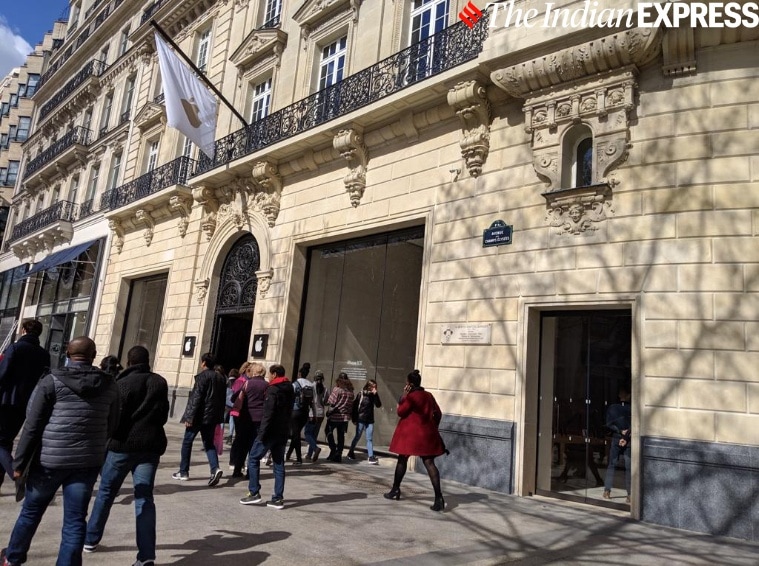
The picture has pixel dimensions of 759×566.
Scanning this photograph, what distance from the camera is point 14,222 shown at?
34.7 metres

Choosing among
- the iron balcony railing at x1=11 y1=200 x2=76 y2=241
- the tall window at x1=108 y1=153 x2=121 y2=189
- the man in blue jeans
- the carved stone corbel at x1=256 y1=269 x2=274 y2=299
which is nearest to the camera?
the man in blue jeans

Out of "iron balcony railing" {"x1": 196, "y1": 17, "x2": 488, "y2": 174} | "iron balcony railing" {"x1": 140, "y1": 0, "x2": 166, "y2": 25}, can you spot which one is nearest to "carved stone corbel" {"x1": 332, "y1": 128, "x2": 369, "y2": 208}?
"iron balcony railing" {"x1": 196, "y1": 17, "x2": 488, "y2": 174}

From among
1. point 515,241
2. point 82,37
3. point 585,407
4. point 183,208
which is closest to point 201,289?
point 183,208

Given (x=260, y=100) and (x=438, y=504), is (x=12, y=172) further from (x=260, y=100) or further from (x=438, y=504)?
(x=438, y=504)

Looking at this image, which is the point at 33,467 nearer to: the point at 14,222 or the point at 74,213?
the point at 74,213

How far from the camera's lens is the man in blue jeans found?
415 centimetres

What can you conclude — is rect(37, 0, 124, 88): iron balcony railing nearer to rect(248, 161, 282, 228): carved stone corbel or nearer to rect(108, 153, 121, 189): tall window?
rect(108, 153, 121, 189): tall window

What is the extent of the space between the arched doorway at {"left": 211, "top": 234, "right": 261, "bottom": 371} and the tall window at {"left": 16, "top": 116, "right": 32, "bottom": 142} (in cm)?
3717

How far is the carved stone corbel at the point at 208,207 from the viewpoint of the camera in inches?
621

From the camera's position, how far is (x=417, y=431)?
6789mm

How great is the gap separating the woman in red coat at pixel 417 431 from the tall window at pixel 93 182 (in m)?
22.0

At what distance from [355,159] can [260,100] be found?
5.91 meters

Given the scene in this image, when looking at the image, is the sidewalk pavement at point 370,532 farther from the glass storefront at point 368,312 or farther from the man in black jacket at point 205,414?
the glass storefront at point 368,312

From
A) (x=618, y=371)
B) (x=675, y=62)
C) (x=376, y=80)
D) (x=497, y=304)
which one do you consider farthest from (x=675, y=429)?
(x=376, y=80)
